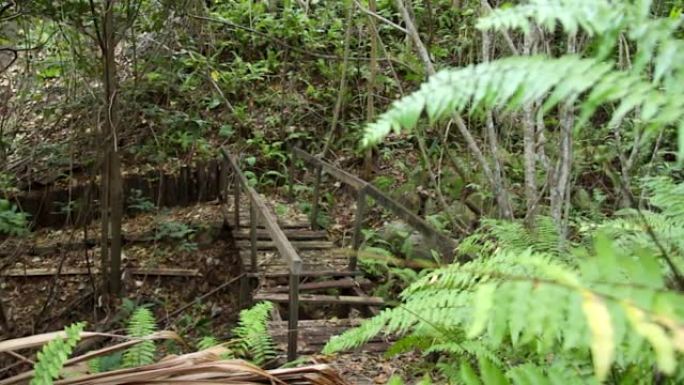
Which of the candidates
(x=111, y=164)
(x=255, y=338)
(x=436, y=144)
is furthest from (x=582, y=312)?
(x=436, y=144)

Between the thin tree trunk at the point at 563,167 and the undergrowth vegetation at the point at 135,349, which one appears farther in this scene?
the thin tree trunk at the point at 563,167

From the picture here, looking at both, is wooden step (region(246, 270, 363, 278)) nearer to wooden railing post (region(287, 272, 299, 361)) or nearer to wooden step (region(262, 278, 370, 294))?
wooden step (region(262, 278, 370, 294))

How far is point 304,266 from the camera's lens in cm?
625

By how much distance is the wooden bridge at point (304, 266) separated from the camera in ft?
13.9

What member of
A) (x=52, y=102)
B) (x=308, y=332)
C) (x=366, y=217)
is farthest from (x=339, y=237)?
(x=52, y=102)

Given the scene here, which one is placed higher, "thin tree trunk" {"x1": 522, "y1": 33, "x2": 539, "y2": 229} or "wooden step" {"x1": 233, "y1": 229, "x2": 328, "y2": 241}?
"thin tree trunk" {"x1": 522, "y1": 33, "x2": 539, "y2": 229}

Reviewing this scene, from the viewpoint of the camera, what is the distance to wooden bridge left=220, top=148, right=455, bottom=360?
166 inches

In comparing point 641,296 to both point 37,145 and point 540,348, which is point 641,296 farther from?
point 37,145

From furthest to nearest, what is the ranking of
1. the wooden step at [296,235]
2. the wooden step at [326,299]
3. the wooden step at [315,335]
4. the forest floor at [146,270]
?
the wooden step at [296,235], the forest floor at [146,270], the wooden step at [326,299], the wooden step at [315,335]

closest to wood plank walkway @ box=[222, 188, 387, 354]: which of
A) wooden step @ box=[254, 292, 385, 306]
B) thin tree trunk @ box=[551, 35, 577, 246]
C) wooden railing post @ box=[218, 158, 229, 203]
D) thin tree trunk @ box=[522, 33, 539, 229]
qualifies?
wooden step @ box=[254, 292, 385, 306]

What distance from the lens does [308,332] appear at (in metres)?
4.80

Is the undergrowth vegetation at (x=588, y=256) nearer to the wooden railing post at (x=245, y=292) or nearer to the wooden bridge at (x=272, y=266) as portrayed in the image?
the wooden bridge at (x=272, y=266)

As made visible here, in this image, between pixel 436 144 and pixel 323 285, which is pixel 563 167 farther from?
pixel 436 144

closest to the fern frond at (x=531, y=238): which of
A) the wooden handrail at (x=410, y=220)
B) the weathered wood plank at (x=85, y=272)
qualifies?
the wooden handrail at (x=410, y=220)
